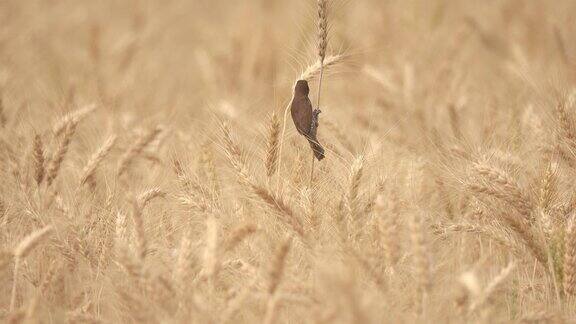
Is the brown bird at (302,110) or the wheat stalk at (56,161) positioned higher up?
the brown bird at (302,110)

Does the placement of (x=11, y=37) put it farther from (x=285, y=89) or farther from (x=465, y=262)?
(x=465, y=262)

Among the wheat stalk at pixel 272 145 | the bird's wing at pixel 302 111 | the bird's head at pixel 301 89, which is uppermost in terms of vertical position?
the bird's head at pixel 301 89

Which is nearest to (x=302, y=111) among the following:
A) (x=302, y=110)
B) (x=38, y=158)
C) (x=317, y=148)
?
(x=302, y=110)

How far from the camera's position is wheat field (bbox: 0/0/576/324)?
1.70 metres

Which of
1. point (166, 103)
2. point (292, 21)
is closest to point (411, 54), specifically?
point (292, 21)

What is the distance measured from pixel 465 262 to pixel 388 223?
605 mm

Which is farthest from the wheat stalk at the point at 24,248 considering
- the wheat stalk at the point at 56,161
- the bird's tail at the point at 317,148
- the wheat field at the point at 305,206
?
the bird's tail at the point at 317,148

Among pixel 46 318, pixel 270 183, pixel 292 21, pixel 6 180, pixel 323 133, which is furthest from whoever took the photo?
pixel 292 21

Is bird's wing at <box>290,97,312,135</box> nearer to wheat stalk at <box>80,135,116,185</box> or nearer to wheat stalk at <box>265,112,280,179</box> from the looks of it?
wheat stalk at <box>265,112,280,179</box>

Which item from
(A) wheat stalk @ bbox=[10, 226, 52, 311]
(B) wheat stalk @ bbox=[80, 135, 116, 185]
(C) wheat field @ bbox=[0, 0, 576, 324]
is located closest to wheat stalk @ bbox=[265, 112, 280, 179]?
(C) wheat field @ bbox=[0, 0, 576, 324]

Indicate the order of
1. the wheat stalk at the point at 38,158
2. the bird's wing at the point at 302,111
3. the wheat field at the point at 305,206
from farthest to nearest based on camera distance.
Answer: the wheat stalk at the point at 38,158
the bird's wing at the point at 302,111
the wheat field at the point at 305,206

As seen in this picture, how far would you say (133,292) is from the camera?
5.77 ft

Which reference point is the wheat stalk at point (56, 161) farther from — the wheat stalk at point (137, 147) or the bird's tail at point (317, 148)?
the bird's tail at point (317, 148)

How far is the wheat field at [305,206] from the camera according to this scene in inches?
66.9
